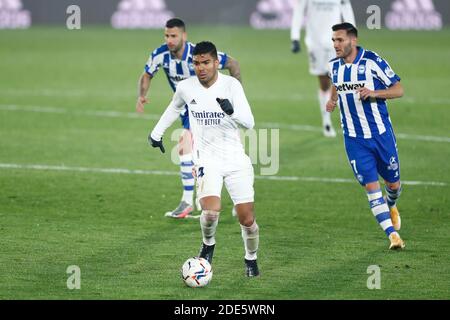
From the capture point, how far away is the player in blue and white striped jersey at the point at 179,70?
1275cm

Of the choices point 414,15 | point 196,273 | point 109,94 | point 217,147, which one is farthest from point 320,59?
point 414,15

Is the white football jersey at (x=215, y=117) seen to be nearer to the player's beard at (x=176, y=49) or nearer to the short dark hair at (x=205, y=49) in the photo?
the short dark hair at (x=205, y=49)

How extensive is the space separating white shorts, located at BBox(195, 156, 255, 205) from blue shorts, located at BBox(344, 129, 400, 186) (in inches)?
69.8

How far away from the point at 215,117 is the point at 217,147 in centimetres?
29

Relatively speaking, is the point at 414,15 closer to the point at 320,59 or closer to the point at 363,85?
the point at 320,59

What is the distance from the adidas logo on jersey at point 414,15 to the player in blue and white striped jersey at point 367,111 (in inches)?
1057

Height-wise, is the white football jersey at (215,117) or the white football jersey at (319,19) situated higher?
the white football jersey at (319,19)

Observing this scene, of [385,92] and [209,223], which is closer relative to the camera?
[209,223]

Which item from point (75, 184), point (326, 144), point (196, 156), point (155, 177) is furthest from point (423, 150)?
point (196, 156)

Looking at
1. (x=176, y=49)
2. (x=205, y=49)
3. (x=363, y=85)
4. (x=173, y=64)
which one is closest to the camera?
(x=205, y=49)

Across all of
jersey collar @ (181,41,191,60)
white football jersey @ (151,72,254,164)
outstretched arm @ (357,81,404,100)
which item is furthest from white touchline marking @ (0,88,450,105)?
white football jersey @ (151,72,254,164)

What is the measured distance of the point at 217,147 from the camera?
998cm

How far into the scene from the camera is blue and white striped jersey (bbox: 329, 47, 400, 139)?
36.7 ft

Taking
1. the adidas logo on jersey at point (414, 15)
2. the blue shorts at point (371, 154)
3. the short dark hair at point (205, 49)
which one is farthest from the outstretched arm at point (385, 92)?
the adidas logo on jersey at point (414, 15)
